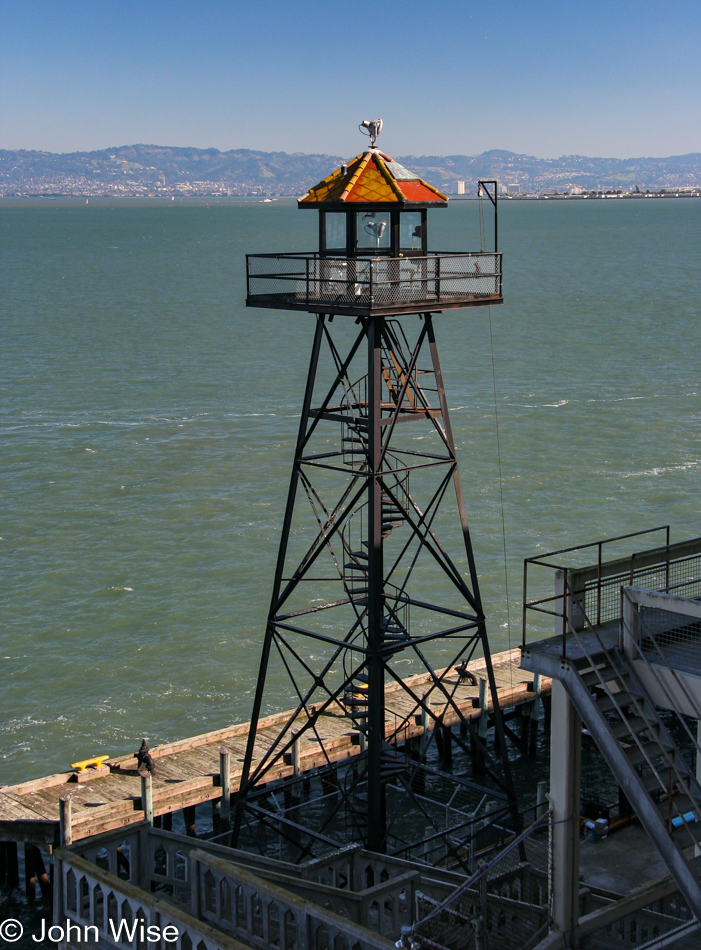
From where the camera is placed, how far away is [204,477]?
4762cm

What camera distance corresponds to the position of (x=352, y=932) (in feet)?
37.3

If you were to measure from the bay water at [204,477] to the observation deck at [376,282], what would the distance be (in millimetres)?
12380

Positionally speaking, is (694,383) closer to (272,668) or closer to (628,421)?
(628,421)

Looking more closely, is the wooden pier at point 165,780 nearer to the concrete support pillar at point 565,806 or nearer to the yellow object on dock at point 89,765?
the yellow object on dock at point 89,765

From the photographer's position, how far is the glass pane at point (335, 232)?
1914 cm

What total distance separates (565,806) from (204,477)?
118 ft

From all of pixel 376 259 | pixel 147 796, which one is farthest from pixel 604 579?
pixel 147 796

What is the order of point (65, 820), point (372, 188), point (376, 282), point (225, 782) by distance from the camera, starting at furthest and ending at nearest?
point (225, 782)
point (65, 820)
point (372, 188)
point (376, 282)

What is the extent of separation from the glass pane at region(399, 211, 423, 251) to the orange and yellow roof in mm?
271

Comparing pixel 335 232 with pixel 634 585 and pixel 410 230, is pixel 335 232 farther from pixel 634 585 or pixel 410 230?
pixel 634 585

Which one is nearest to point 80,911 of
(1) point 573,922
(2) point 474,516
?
(1) point 573,922

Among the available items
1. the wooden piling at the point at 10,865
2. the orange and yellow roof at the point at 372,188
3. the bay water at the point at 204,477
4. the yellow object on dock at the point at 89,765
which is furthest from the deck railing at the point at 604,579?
the bay water at the point at 204,477

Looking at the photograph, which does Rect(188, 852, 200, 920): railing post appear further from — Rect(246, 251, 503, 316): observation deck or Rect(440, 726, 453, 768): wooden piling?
Rect(440, 726, 453, 768): wooden piling

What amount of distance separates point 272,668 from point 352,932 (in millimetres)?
20054
